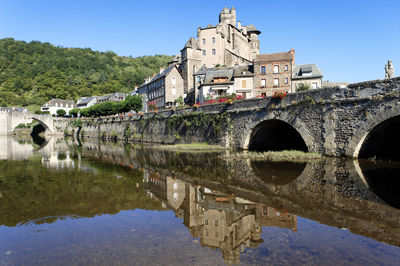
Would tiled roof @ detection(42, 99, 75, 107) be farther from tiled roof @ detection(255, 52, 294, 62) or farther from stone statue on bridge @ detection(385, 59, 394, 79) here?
stone statue on bridge @ detection(385, 59, 394, 79)

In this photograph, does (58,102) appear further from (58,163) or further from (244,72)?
(58,163)

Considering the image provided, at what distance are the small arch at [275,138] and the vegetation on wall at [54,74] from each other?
9176 cm

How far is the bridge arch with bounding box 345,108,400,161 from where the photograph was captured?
41.1 feet

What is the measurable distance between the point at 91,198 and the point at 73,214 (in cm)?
141

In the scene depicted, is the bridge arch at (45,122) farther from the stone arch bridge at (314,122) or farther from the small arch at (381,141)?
the small arch at (381,141)

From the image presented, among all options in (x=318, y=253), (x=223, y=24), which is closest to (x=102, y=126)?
(x=223, y=24)

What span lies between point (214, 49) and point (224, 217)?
51.6m

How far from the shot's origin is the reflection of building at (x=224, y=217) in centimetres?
525

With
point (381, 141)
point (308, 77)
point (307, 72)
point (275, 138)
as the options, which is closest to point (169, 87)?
point (307, 72)

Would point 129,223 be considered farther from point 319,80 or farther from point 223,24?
point 223,24

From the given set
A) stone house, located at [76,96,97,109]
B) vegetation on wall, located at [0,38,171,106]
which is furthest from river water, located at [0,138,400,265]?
vegetation on wall, located at [0,38,171,106]

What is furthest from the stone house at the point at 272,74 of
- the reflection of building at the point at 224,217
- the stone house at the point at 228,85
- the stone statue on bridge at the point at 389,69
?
the reflection of building at the point at 224,217

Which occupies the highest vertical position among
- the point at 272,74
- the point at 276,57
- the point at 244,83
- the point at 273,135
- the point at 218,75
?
the point at 276,57

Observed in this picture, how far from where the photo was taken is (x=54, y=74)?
347 ft
